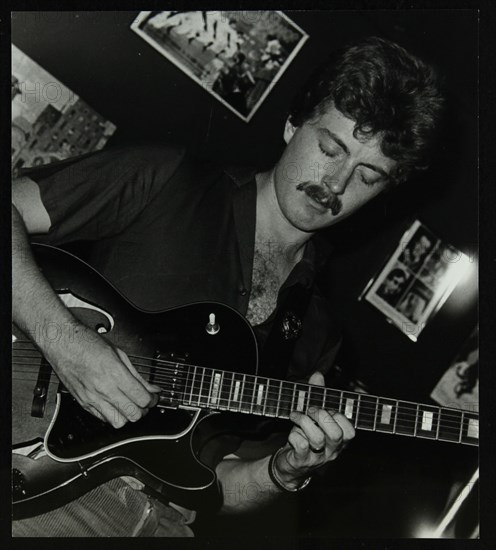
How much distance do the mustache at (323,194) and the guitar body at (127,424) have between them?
25cm

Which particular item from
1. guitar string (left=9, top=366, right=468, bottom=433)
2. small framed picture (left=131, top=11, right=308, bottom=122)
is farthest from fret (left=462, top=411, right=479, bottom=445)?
small framed picture (left=131, top=11, right=308, bottom=122)

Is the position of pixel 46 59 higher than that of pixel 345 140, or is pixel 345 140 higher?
pixel 345 140

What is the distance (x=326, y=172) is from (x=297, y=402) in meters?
0.41

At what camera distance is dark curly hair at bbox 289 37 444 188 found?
1139 mm

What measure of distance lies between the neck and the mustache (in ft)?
0.18

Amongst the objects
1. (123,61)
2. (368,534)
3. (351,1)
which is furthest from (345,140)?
(368,534)

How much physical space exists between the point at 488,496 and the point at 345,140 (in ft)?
2.37

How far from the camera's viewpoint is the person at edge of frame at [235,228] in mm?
1120

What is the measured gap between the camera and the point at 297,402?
3.75 feet

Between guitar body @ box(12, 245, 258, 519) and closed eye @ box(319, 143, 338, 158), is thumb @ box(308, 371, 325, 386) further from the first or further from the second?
closed eye @ box(319, 143, 338, 158)

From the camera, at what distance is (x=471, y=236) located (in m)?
1.23

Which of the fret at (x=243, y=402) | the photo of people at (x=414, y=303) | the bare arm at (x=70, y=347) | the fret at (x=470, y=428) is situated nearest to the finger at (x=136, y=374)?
the bare arm at (x=70, y=347)

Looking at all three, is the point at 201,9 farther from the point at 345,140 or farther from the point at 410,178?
the point at 410,178

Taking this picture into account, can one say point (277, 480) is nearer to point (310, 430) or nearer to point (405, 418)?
point (310, 430)
